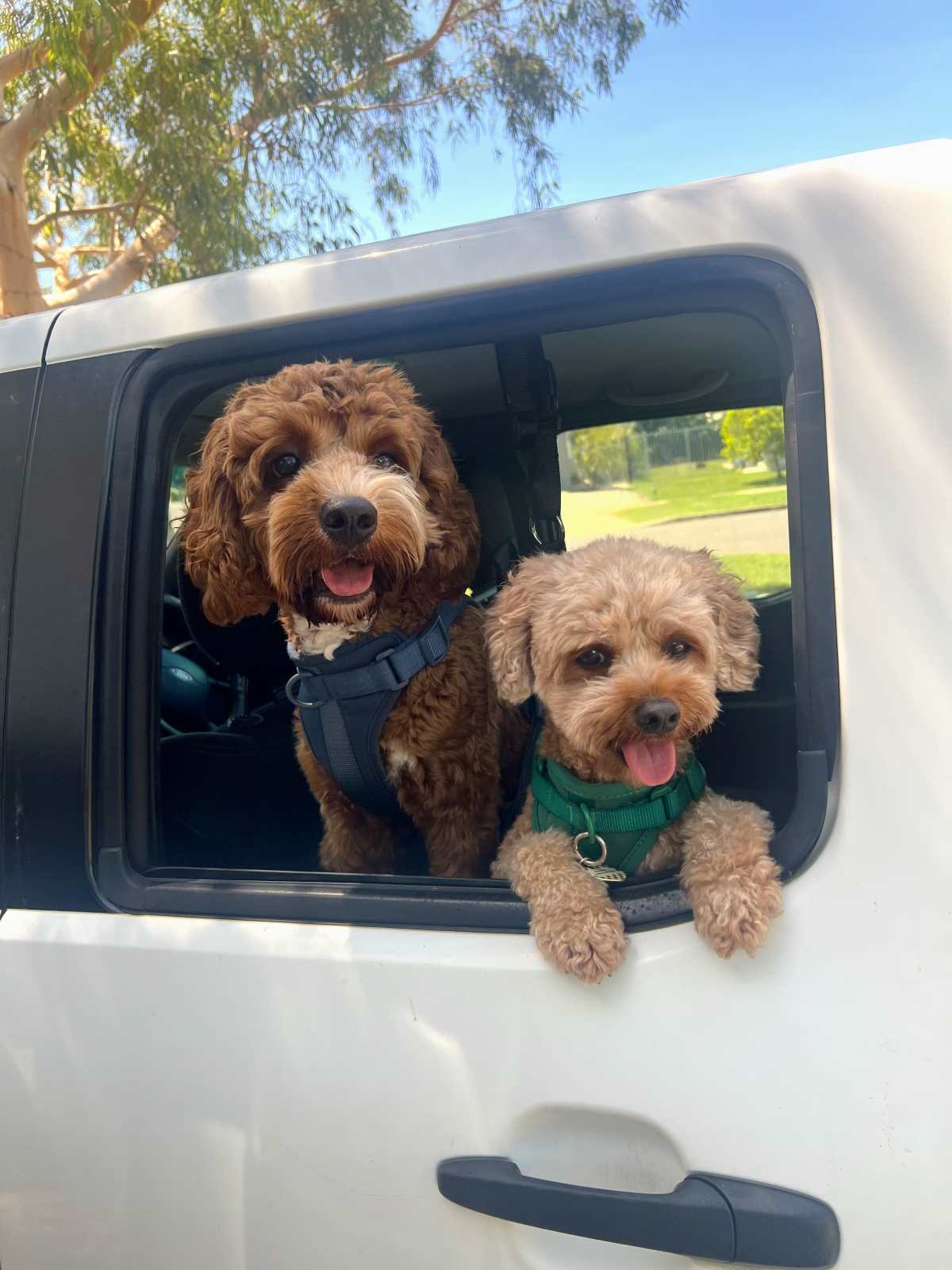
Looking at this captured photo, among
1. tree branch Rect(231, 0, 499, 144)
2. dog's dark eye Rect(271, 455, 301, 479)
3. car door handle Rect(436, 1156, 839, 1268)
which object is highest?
tree branch Rect(231, 0, 499, 144)

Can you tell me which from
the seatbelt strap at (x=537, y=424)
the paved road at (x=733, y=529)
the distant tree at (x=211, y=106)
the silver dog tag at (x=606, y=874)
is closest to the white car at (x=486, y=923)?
the silver dog tag at (x=606, y=874)

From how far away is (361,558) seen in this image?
1.94m

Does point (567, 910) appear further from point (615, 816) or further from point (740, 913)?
point (615, 816)

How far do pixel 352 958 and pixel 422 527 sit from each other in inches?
37.6

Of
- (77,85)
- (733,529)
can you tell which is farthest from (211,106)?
(733,529)

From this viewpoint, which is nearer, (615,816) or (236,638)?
(615,816)

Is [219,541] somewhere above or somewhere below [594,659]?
above

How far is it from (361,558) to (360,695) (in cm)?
29

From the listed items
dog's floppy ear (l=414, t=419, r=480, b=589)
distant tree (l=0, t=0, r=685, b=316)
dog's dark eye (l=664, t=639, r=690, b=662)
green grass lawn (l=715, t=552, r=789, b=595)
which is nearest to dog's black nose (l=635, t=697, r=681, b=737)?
dog's dark eye (l=664, t=639, r=690, b=662)

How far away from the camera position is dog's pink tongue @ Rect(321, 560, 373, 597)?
1951 millimetres

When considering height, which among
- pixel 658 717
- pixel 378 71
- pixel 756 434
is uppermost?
pixel 378 71

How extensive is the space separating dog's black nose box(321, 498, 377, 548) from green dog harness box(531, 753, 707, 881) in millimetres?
631

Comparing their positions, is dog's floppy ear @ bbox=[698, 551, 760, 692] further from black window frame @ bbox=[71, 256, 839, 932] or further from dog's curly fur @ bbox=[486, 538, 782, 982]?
black window frame @ bbox=[71, 256, 839, 932]

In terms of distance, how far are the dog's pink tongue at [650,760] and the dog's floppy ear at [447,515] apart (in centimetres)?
63
